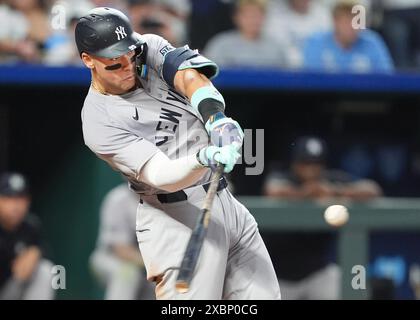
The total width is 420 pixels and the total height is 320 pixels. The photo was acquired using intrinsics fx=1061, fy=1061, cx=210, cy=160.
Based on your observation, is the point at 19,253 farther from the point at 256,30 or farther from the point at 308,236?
the point at 256,30

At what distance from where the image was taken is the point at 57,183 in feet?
30.1

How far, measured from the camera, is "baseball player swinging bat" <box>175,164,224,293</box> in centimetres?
414

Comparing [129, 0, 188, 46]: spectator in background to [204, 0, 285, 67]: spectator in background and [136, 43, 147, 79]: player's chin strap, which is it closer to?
[204, 0, 285, 67]: spectator in background

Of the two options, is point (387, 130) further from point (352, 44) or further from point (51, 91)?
point (51, 91)

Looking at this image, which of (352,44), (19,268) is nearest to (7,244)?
(19,268)

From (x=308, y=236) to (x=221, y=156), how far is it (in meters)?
4.23

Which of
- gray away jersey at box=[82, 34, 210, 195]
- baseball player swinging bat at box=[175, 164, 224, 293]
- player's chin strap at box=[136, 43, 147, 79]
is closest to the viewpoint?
baseball player swinging bat at box=[175, 164, 224, 293]

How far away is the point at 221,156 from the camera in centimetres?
440

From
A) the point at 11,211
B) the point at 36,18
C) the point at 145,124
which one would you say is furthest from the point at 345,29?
the point at 145,124

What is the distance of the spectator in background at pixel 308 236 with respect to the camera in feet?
27.6

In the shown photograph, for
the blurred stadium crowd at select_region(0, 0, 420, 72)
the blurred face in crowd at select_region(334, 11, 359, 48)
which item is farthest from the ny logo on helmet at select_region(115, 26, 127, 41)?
the blurred face in crowd at select_region(334, 11, 359, 48)

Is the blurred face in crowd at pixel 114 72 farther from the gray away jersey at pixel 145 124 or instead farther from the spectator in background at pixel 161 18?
the spectator in background at pixel 161 18

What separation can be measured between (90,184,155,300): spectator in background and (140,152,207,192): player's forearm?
153 inches

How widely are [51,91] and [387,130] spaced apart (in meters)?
2.91
